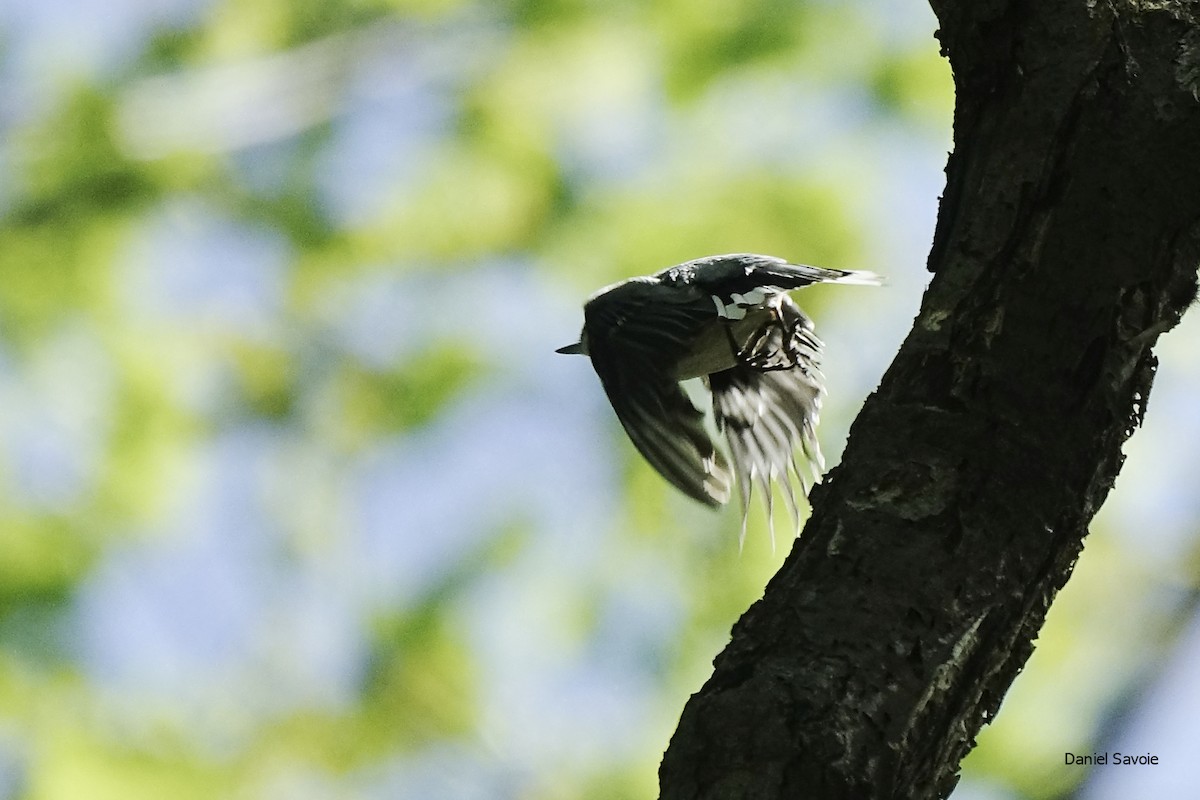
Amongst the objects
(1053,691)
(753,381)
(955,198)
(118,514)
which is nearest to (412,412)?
(118,514)

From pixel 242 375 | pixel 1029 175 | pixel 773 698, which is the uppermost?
pixel 242 375

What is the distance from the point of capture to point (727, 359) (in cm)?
239

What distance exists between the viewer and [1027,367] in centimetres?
143

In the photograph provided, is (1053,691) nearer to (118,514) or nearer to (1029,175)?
(1029,175)

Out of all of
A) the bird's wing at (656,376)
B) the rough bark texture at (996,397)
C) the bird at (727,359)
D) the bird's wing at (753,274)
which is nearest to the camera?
the rough bark texture at (996,397)

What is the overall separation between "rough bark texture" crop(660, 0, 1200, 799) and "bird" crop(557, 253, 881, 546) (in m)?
0.75

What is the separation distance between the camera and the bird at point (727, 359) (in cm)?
229

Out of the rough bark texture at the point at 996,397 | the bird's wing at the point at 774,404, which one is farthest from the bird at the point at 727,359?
the rough bark texture at the point at 996,397

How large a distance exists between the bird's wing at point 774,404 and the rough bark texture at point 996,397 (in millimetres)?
917

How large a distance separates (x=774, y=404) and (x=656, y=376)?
1.11ft

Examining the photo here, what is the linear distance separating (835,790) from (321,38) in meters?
4.09

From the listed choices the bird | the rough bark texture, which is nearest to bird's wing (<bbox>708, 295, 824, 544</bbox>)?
the bird

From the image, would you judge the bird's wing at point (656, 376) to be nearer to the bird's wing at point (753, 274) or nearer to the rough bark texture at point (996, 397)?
the bird's wing at point (753, 274)

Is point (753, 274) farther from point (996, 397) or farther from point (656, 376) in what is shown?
point (996, 397)
